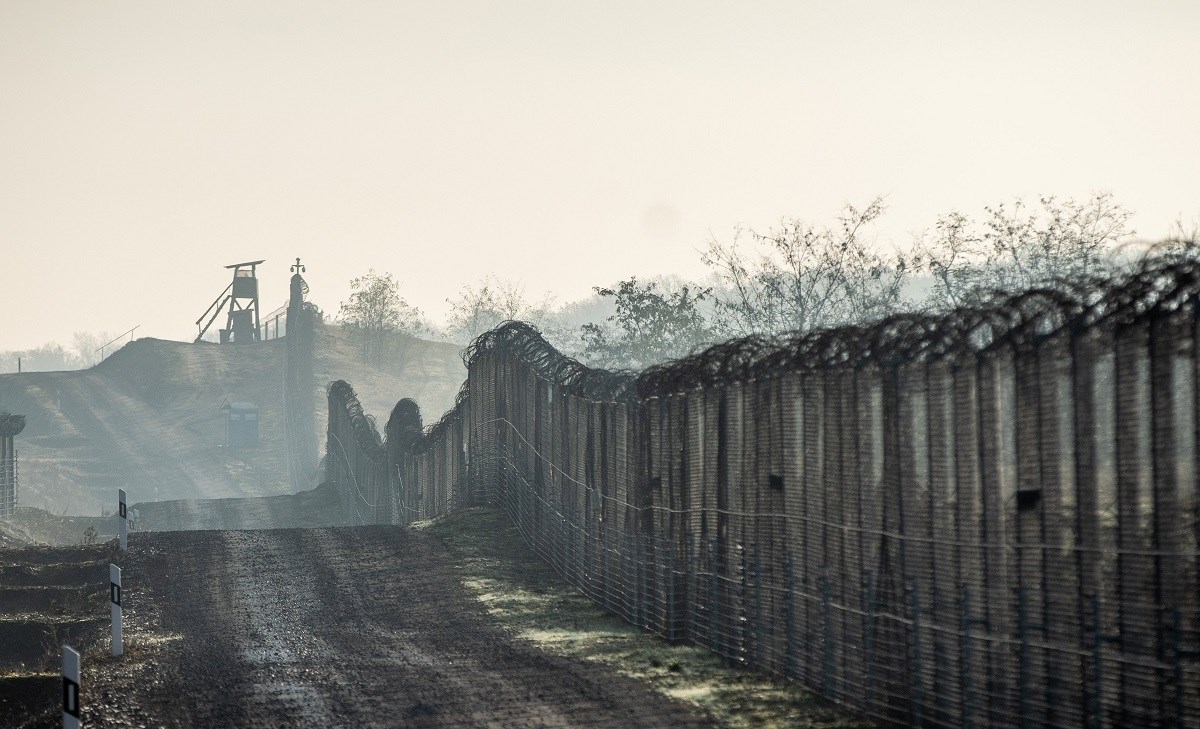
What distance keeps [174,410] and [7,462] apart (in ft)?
163

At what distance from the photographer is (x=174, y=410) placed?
313ft

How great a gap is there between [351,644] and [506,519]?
303 inches

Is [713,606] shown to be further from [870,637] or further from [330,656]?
[330,656]

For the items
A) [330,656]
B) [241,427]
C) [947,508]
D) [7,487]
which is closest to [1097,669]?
[947,508]

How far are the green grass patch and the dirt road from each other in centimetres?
29

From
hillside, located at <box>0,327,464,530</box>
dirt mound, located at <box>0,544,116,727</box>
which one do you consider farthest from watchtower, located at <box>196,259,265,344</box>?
dirt mound, located at <box>0,544,116,727</box>

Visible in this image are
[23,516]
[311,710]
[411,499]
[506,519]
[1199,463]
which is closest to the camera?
[1199,463]

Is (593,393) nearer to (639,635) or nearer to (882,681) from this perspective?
(639,635)

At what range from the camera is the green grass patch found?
9898 millimetres

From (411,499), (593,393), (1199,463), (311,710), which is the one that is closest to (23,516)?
(411,499)

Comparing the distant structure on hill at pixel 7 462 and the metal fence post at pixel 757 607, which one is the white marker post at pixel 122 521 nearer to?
the metal fence post at pixel 757 607

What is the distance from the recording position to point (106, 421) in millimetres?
93125

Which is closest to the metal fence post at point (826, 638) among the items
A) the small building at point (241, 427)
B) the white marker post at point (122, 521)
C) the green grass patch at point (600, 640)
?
the green grass patch at point (600, 640)

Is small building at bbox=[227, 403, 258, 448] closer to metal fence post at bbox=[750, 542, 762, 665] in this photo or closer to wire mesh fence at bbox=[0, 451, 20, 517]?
wire mesh fence at bbox=[0, 451, 20, 517]
